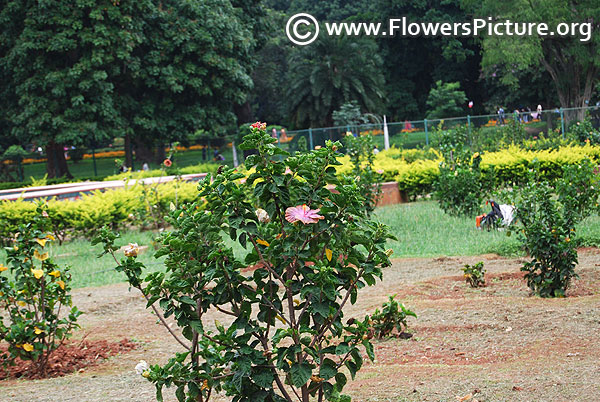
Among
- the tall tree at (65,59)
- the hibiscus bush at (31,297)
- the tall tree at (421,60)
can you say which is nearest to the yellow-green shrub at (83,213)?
the hibiscus bush at (31,297)

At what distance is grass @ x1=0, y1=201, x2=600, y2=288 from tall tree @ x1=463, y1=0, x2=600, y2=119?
70.9ft

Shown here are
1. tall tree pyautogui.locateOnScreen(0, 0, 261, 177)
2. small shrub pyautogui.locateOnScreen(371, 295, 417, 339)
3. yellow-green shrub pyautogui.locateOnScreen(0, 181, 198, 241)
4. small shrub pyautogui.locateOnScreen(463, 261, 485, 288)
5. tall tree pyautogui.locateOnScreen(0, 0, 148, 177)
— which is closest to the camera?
small shrub pyautogui.locateOnScreen(371, 295, 417, 339)

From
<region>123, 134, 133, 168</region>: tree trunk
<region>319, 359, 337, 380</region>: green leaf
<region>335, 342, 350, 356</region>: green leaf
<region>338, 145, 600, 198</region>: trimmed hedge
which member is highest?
<region>123, 134, 133, 168</region>: tree trunk

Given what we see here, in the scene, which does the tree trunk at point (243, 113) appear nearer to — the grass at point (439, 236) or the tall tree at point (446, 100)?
the tall tree at point (446, 100)

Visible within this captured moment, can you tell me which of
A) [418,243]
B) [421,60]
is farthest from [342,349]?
[421,60]

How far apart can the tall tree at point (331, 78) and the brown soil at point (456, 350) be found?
2986 cm

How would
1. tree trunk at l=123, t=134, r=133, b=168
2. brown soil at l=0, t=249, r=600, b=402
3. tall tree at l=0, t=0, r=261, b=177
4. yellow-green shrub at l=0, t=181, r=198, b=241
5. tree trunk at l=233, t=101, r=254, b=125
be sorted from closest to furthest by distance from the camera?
1. brown soil at l=0, t=249, r=600, b=402
2. yellow-green shrub at l=0, t=181, r=198, b=241
3. tall tree at l=0, t=0, r=261, b=177
4. tree trunk at l=123, t=134, r=133, b=168
5. tree trunk at l=233, t=101, r=254, b=125

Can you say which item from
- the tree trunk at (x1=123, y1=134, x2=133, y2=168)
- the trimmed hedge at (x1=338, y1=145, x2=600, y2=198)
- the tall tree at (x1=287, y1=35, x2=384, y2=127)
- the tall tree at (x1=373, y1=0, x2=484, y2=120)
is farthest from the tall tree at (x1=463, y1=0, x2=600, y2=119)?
the trimmed hedge at (x1=338, y1=145, x2=600, y2=198)

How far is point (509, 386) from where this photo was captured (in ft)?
10.4

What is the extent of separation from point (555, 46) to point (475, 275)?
29720 mm

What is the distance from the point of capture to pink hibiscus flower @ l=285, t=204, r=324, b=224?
2.33m

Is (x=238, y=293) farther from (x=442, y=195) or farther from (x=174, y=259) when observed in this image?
(x=442, y=195)

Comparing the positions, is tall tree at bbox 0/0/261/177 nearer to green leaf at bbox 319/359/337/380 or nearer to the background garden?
the background garden

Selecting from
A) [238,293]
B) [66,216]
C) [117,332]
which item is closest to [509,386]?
[238,293]
